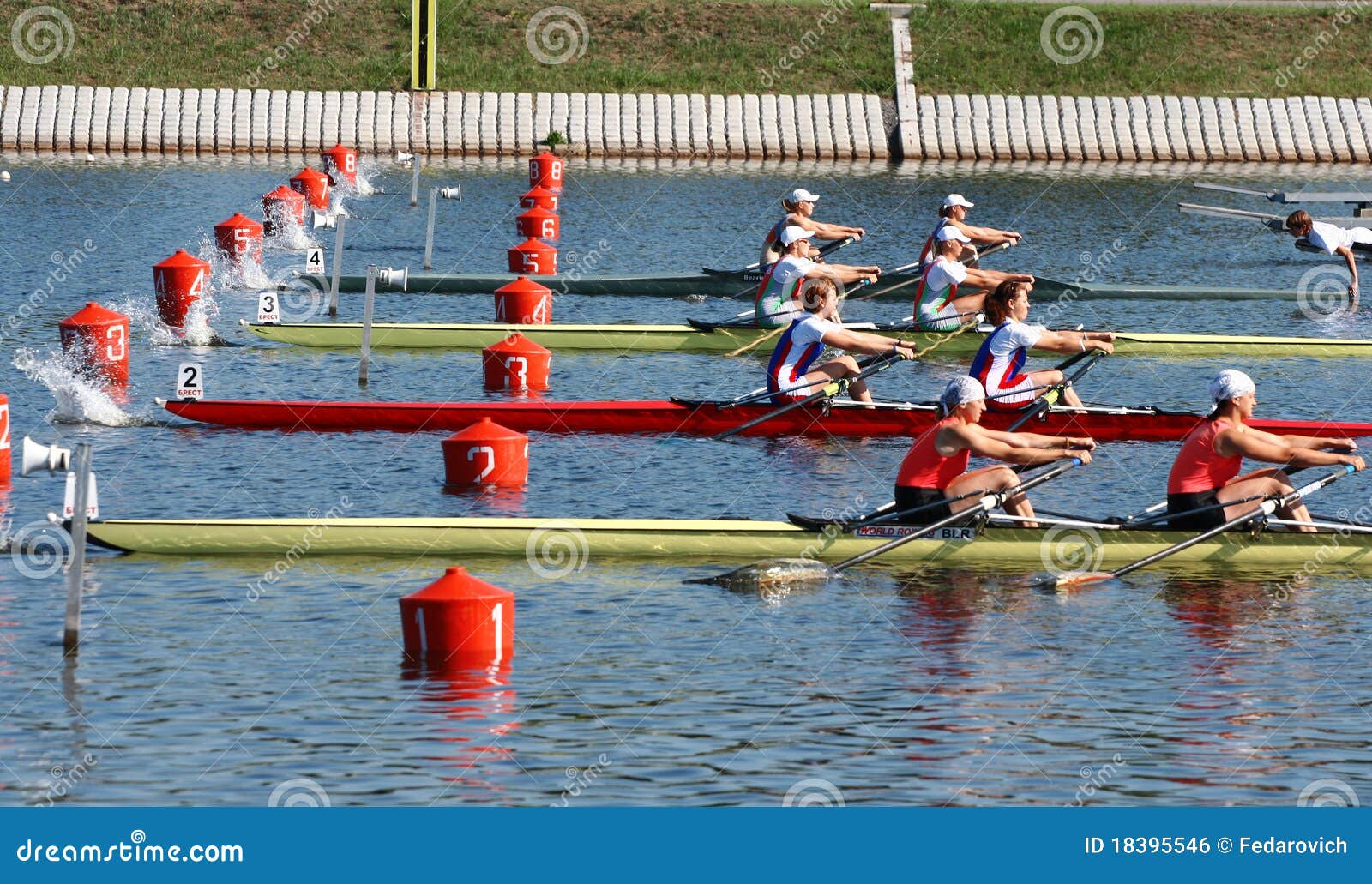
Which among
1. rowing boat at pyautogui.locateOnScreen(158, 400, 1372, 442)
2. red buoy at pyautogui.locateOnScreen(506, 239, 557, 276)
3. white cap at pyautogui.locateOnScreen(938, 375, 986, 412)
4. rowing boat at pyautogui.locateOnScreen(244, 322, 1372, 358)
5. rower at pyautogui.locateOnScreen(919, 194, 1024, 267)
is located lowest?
white cap at pyautogui.locateOnScreen(938, 375, 986, 412)

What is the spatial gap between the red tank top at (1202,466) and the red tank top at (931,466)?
66.5 inches

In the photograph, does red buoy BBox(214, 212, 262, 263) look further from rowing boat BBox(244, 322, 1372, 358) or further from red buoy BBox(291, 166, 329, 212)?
red buoy BBox(291, 166, 329, 212)

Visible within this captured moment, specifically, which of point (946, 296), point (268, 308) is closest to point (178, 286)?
point (268, 308)

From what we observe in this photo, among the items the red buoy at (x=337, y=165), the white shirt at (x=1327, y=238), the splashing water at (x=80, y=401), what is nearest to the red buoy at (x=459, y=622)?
the splashing water at (x=80, y=401)

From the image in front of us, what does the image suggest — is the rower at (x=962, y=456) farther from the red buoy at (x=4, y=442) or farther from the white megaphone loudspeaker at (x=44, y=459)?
the red buoy at (x=4, y=442)

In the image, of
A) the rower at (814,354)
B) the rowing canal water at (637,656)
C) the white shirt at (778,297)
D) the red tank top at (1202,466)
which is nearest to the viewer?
the rowing canal water at (637,656)

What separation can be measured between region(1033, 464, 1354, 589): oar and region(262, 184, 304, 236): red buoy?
83.6 feet

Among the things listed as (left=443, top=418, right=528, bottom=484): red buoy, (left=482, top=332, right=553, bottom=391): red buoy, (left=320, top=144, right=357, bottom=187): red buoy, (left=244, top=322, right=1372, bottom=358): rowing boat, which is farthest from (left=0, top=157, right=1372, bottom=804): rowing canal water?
(left=320, top=144, right=357, bottom=187): red buoy

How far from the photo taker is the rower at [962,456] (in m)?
15.7

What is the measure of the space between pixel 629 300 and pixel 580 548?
52.4 ft

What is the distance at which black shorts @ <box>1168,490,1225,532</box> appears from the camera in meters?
16.1

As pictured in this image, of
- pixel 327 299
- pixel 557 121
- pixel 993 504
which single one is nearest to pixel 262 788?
pixel 993 504

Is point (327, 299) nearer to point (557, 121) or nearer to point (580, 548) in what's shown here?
point (580, 548)

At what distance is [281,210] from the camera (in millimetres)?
38531
